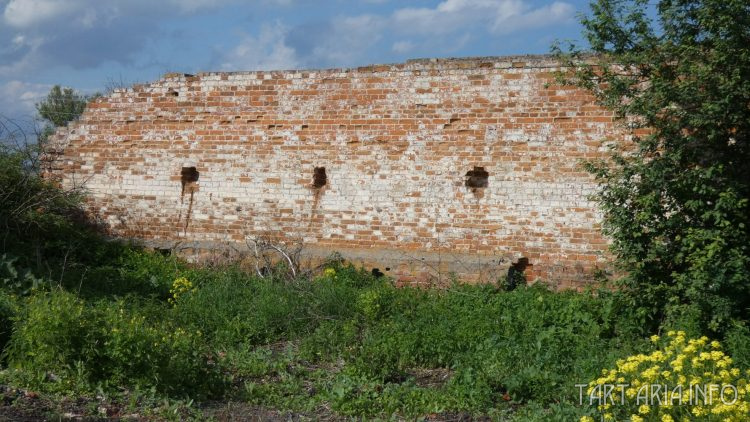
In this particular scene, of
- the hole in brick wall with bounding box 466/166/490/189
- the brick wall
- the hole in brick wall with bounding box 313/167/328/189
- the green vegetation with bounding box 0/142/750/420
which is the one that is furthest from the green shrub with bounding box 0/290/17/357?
the hole in brick wall with bounding box 466/166/490/189

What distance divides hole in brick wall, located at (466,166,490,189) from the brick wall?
0.01m

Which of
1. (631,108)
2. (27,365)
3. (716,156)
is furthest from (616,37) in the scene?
(27,365)

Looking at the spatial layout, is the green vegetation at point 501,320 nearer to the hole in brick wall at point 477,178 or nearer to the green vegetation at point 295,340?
the green vegetation at point 295,340

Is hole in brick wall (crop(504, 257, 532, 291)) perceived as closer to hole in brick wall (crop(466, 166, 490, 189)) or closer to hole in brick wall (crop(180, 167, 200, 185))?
hole in brick wall (crop(466, 166, 490, 189))

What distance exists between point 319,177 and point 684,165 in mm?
4794

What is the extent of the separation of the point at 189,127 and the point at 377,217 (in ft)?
10.3

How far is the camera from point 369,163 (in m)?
10.1

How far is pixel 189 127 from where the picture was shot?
35.9ft

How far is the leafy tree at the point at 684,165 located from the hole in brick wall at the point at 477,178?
1899 mm

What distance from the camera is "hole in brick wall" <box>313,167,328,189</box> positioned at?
34.0 feet

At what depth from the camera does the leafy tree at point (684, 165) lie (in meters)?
7.16

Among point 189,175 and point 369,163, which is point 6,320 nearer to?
point 189,175

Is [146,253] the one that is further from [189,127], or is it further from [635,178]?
[635,178]

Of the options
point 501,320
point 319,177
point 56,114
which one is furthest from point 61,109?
point 501,320
